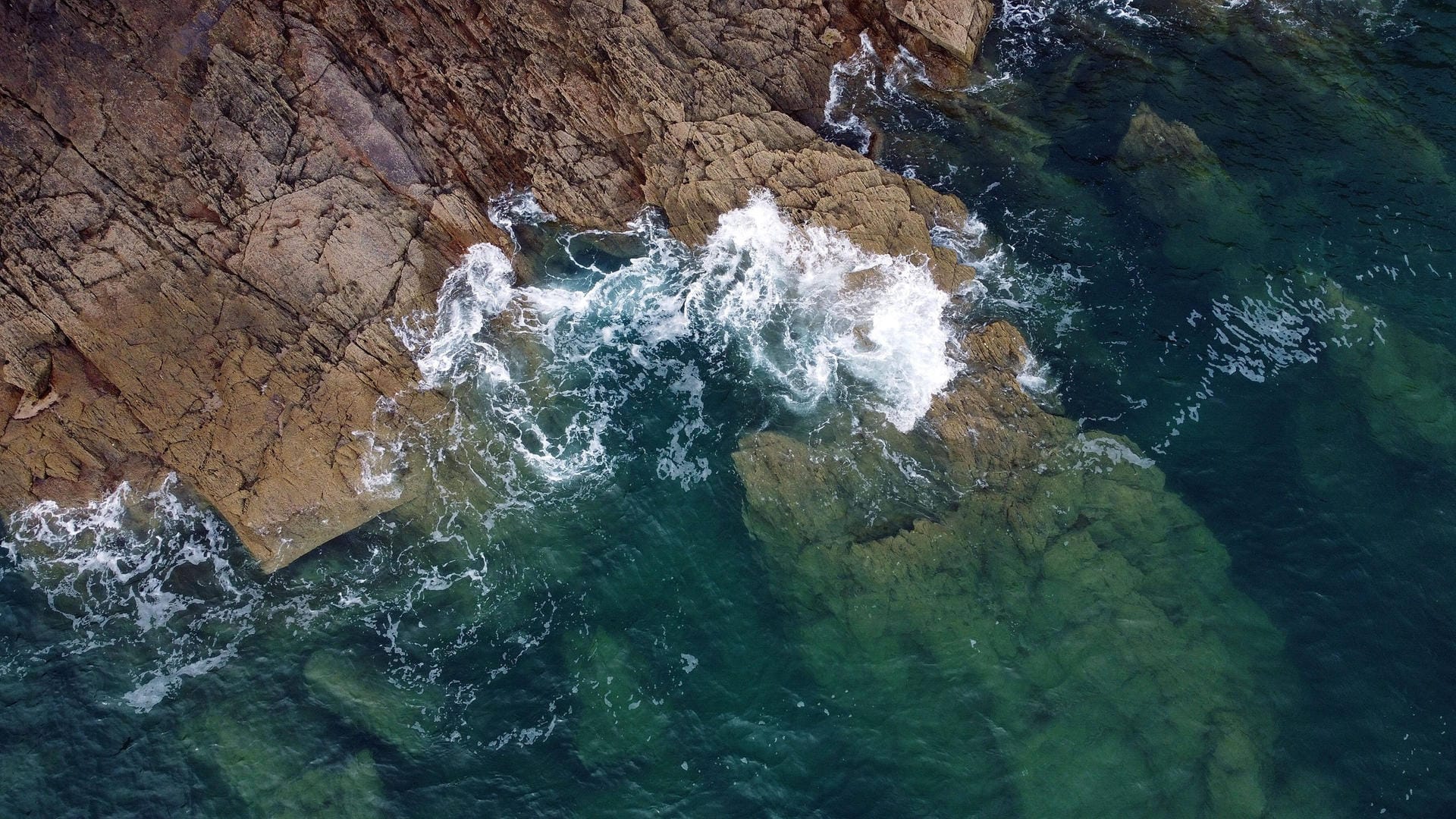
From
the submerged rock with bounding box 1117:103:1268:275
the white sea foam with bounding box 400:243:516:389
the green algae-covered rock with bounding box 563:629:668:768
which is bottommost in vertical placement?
the green algae-covered rock with bounding box 563:629:668:768

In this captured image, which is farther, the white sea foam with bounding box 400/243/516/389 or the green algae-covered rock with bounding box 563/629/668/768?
the white sea foam with bounding box 400/243/516/389

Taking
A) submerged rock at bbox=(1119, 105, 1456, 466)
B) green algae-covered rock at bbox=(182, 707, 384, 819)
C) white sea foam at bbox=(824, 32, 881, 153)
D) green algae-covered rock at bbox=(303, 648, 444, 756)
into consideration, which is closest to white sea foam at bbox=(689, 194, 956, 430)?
white sea foam at bbox=(824, 32, 881, 153)

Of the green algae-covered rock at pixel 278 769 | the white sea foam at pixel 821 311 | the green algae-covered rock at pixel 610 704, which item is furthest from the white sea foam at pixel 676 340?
the green algae-covered rock at pixel 278 769

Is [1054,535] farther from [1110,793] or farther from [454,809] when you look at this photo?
[454,809]

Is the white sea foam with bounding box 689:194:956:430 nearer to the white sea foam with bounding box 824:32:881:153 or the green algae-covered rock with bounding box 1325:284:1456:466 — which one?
the white sea foam with bounding box 824:32:881:153


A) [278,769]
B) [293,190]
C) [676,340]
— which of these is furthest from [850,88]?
[278,769]

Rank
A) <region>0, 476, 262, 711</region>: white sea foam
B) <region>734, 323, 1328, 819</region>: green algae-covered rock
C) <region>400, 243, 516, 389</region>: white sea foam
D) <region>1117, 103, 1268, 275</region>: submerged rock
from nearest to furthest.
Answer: <region>734, 323, 1328, 819</region>: green algae-covered rock < <region>0, 476, 262, 711</region>: white sea foam < <region>400, 243, 516, 389</region>: white sea foam < <region>1117, 103, 1268, 275</region>: submerged rock

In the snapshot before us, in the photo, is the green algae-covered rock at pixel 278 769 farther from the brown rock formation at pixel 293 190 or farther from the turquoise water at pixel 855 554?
the brown rock formation at pixel 293 190
